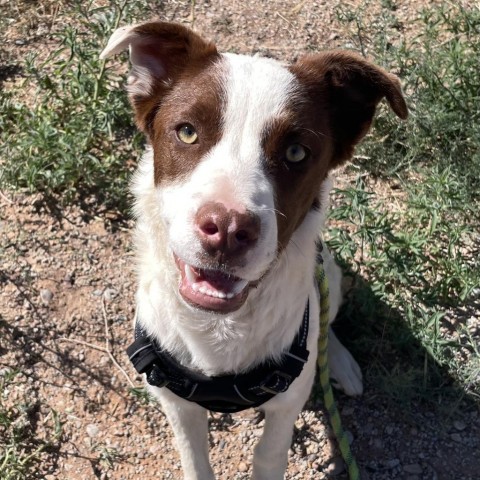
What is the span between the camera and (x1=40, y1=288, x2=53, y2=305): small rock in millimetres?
4844

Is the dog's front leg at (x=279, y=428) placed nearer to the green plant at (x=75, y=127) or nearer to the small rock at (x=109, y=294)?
the small rock at (x=109, y=294)

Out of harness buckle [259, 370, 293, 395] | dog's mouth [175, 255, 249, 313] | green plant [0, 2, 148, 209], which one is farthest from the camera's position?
green plant [0, 2, 148, 209]

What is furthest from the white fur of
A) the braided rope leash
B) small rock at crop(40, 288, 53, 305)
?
small rock at crop(40, 288, 53, 305)

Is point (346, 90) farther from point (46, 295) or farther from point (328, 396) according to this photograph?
point (46, 295)

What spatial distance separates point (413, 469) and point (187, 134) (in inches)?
99.9

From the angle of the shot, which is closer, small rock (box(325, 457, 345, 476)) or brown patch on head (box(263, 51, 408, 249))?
brown patch on head (box(263, 51, 408, 249))

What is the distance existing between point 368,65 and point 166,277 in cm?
125

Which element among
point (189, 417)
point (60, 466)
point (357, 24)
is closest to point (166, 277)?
point (189, 417)

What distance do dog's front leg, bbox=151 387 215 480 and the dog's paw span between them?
979 millimetres

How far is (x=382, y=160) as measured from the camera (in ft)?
17.9

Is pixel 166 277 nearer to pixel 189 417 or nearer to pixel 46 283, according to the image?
pixel 189 417

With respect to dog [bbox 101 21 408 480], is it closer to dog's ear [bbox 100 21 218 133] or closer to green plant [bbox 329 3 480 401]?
dog's ear [bbox 100 21 218 133]

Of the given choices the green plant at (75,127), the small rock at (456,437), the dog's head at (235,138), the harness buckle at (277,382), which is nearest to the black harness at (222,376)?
the harness buckle at (277,382)

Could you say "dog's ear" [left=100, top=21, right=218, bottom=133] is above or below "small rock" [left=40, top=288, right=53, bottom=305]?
above
